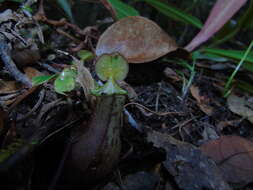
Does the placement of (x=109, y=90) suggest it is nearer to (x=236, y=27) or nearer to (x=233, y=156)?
(x=233, y=156)

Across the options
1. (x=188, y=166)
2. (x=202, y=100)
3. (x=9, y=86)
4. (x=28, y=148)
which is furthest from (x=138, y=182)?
(x=202, y=100)

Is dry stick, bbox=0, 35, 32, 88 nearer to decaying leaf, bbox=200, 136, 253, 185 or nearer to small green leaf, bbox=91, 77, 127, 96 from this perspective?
small green leaf, bbox=91, 77, 127, 96

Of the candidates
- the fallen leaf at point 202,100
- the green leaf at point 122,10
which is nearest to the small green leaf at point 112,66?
the fallen leaf at point 202,100

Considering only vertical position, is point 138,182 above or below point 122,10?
below

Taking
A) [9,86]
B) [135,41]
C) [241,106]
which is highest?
[135,41]

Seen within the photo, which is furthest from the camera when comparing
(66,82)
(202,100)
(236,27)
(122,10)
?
(236,27)

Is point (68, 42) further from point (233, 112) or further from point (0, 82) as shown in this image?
point (233, 112)

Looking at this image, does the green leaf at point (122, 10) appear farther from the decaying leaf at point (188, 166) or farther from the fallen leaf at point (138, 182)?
the fallen leaf at point (138, 182)

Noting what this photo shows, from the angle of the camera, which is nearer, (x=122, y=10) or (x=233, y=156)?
(x=233, y=156)
